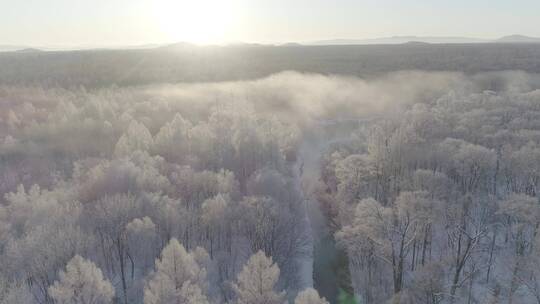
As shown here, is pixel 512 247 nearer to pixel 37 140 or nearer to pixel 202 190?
pixel 202 190

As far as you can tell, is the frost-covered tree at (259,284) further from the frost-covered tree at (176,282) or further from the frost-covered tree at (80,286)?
the frost-covered tree at (80,286)

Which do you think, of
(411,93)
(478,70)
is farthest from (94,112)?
(478,70)

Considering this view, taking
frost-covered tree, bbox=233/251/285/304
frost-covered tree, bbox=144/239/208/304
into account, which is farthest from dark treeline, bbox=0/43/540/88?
frost-covered tree, bbox=233/251/285/304

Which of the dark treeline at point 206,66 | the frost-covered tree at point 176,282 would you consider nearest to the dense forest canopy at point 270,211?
the frost-covered tree at point 176,282

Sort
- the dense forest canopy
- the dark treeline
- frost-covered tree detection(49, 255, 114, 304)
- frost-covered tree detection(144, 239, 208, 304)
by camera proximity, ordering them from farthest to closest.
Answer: the dark treeline → the dense forest canopy → frost-covered tree detection(144, 239, 208, 304) → frost-covered tree detection(49, 255, 114, 304)

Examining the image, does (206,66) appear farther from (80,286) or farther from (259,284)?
(259,284)

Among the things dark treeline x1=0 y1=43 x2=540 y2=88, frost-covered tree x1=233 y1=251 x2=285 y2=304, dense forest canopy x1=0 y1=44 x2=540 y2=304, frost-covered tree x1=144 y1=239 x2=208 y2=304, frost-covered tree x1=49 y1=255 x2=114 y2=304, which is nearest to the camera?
frost-covered tree x1=49 y1=255 x2=114 y2=304

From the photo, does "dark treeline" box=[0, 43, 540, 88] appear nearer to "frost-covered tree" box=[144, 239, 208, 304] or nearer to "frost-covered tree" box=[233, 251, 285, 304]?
"frost-covered tree" box=[144, 239, 208, 304]
